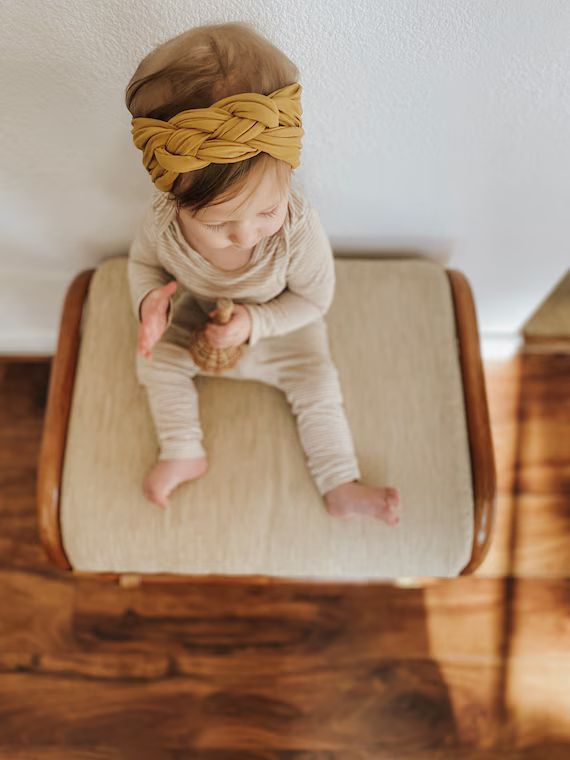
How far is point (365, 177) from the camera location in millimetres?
886

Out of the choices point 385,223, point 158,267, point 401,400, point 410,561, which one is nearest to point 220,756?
point 410,561

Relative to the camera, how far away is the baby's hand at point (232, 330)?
0.82 meters

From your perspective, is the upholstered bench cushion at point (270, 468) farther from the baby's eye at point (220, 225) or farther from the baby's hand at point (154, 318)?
the baby's eye at point (220, 225)

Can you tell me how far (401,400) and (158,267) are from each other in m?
0.42

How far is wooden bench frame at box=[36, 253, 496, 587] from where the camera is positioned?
2.96 ft

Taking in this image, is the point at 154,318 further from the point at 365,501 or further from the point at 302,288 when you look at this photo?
the point at 365,501

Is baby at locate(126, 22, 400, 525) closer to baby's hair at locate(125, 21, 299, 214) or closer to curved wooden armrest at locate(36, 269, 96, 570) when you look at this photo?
baby's hair at locate(125, 21, 299, 214)

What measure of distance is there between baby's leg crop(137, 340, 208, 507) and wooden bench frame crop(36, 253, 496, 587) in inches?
5.5

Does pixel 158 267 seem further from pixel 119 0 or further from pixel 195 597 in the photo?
pixel 195 597

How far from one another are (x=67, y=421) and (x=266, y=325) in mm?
357

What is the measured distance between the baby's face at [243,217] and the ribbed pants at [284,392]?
248 millimetres

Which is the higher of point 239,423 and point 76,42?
point 76,42

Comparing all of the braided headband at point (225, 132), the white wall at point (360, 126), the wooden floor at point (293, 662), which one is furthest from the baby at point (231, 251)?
the wooden floor at point (293, 662)

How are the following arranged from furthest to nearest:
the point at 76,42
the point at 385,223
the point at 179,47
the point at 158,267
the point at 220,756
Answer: the point at 220,756
the point at 385,223
the point at 158,267
the point at 76,42
the point at 179,47
